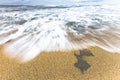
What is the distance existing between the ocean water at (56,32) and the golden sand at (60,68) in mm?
216

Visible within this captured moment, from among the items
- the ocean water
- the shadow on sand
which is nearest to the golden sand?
the shadow on sand

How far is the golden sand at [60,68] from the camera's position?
2923 mm

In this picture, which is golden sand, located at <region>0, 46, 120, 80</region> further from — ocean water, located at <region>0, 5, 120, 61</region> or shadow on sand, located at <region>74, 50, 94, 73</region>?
ocean water, located at <region>0, 5, 120, 61</region>

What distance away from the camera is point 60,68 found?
313cm

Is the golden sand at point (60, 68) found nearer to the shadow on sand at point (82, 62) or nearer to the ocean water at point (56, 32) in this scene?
the shadow on sand at point (82, 62)

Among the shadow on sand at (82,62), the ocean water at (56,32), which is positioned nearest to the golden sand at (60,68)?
the shadow on sand at (82,62)

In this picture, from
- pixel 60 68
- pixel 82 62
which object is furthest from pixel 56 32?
pixel 60 68

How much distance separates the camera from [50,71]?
305cm

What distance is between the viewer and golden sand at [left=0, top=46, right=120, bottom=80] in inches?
115

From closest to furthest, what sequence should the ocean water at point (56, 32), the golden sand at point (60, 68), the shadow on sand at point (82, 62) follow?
the golden sand at point (60, 68) → the shadow on sand at point (82, 62) → the ocean water at point (56, 32)

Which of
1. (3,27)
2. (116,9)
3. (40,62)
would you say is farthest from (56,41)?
(116,9)

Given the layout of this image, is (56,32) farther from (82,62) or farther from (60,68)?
(60,68)

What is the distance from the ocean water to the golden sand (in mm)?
216

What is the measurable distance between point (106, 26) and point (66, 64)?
2.18 m
